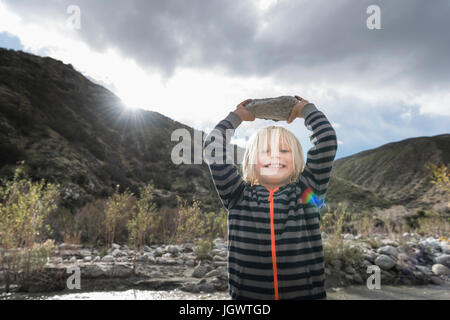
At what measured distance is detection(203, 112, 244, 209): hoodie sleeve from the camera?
145 centimetres

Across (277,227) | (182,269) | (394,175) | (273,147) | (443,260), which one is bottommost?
(443,260)

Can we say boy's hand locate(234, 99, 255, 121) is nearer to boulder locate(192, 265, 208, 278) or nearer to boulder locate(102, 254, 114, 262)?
boulder locate(192, 265, 208, 278)

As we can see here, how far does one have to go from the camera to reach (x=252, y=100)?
172 centimetres

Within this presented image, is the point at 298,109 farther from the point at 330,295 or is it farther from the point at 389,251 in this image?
the point at 389,251

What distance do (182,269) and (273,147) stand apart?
4.45 metres

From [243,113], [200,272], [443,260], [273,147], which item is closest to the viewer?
[273,147]

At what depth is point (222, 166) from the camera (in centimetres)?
148

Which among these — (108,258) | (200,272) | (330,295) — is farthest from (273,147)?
(108,258)

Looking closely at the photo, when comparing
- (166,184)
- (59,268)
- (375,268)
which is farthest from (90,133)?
(375,268)

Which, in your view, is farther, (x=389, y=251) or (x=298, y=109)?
(x=389, y=251)

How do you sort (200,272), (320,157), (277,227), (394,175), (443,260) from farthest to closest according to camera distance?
(394,175) < (443,260) < (200,272) < (320,157) < (277,227)

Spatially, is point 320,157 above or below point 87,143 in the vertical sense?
below

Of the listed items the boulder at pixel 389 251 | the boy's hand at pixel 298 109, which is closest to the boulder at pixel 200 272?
the boy's hand at pixel 298 109

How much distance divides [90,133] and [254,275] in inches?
735
